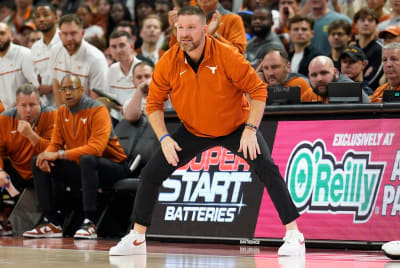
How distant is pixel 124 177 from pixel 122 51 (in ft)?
7.92

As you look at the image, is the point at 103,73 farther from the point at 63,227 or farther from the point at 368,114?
the point at 368,114

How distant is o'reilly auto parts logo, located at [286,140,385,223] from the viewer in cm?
690

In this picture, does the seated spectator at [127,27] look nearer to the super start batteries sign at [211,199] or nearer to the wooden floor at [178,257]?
the super start batteries sign at [211,199]

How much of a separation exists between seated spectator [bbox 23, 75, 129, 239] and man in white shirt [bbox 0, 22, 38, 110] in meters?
2.07

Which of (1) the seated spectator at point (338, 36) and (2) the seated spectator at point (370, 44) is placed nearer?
(2) the seated spectator at point (370, 44)

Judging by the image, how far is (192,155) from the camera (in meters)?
6.03

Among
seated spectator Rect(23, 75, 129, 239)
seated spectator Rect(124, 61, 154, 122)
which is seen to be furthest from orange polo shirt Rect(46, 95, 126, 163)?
seated spectator Rect(124, 61, 154, 122)

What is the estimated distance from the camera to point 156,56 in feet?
39.3

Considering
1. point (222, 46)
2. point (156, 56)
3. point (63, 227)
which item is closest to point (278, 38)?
point (156, 56)

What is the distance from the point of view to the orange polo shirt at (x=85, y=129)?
8.91 metres

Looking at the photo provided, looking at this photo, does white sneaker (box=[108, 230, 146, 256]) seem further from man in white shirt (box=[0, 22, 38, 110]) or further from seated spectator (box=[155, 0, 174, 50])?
seated spectator (box=[155, 0, 174, 50])

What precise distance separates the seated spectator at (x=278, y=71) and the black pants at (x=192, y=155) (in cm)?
272

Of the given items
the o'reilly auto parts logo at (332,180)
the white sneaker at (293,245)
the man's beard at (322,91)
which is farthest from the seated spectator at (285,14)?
the white sneaker at (293,245)

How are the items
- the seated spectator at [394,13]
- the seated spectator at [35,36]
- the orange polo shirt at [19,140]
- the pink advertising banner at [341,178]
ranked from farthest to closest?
the seated spectator at [35,36]
the seated spectator at [394,13]
the orange polo shirt at [19,140]
the pink advertising banner at [341,178]
